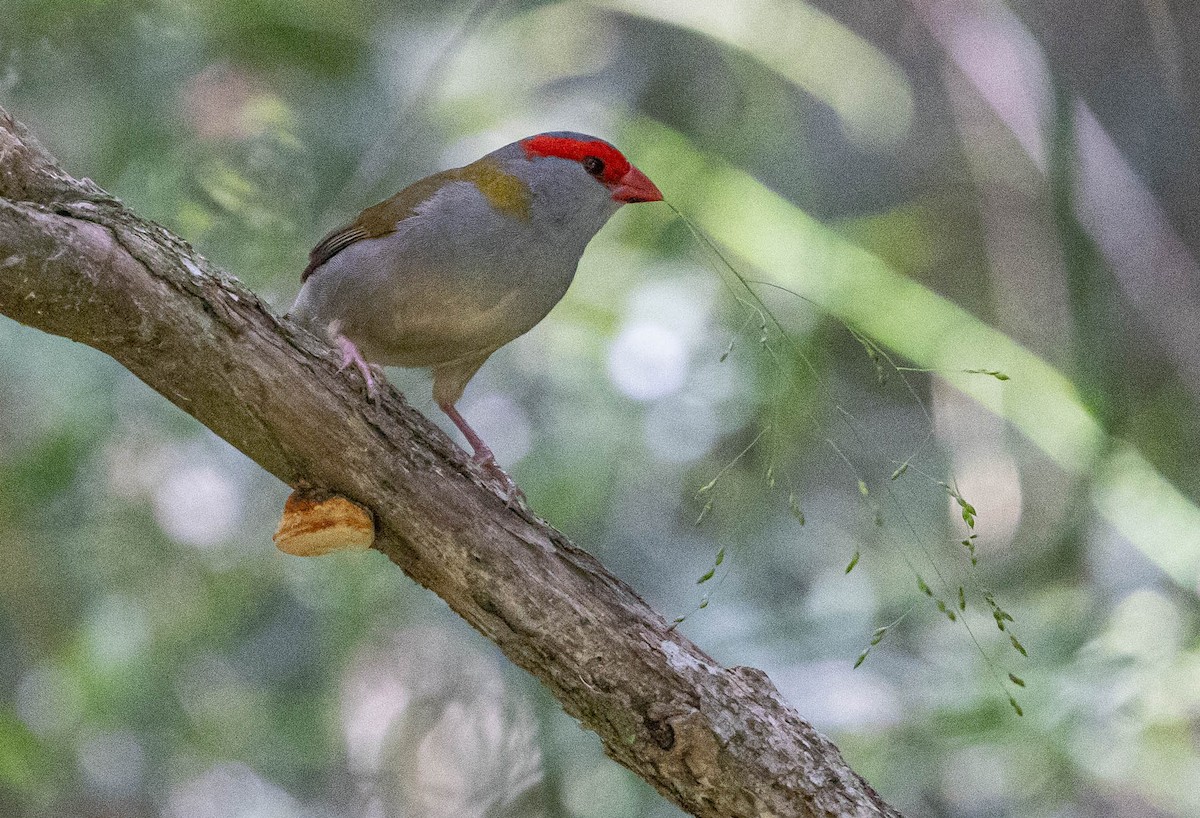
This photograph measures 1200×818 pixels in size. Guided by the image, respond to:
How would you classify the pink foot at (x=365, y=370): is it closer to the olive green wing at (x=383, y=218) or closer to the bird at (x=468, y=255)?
the bird at (x=468, y=255)

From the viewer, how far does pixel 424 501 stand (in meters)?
2.78

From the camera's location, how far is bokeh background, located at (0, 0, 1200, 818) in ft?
15.7

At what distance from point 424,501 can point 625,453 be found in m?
2.45

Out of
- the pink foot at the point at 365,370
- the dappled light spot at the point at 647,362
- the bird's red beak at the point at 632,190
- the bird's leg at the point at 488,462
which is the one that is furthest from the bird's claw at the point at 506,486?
the dappled light spot at the point at 647,362

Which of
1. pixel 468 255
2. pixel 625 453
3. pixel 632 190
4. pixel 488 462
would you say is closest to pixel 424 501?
pixel 488 462

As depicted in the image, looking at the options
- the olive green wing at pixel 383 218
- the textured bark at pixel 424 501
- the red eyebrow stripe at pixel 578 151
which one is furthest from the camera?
the red eyebrow stripe at pixel 578 151

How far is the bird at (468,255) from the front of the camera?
133 inches

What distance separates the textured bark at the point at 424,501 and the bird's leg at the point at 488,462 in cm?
12

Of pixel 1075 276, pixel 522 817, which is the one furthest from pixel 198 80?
pixel 1075 276

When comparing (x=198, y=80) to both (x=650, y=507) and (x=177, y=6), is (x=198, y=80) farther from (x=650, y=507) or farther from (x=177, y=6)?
(x=650, y=507)

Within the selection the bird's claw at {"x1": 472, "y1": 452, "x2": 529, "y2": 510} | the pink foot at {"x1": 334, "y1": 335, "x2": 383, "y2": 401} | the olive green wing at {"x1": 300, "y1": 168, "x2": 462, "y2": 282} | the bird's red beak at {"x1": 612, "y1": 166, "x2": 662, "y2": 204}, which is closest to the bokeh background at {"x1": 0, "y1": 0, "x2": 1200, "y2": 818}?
the bird's red beak at {"x1": 612, "y1": 166, "x2": 662, "y2": 204}

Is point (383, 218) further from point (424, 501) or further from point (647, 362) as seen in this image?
point (647, 362)

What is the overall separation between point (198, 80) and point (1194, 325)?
4.77 meters

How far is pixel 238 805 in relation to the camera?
5199 millimetres
